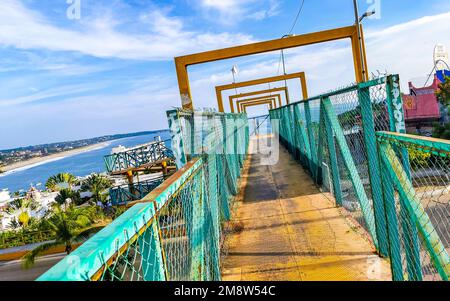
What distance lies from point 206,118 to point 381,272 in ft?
9.19

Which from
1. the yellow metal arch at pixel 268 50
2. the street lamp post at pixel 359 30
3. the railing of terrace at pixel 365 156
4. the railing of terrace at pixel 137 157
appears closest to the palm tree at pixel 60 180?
the railing of terrace at pixel 137 157

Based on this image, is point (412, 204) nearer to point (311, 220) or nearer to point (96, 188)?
point (311, 220)

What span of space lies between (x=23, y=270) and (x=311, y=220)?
20.5m

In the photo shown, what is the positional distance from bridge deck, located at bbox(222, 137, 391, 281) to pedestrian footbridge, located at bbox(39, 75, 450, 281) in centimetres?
1

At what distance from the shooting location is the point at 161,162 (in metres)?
23.8

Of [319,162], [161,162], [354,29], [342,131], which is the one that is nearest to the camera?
[342,131]

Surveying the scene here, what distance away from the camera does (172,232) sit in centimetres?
206

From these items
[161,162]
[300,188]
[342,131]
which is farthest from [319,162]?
[161,162]

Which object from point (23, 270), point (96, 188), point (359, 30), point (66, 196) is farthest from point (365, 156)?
point (66, 196)

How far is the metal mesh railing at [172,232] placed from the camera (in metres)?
1.09

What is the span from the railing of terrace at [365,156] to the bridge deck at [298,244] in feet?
0.81
